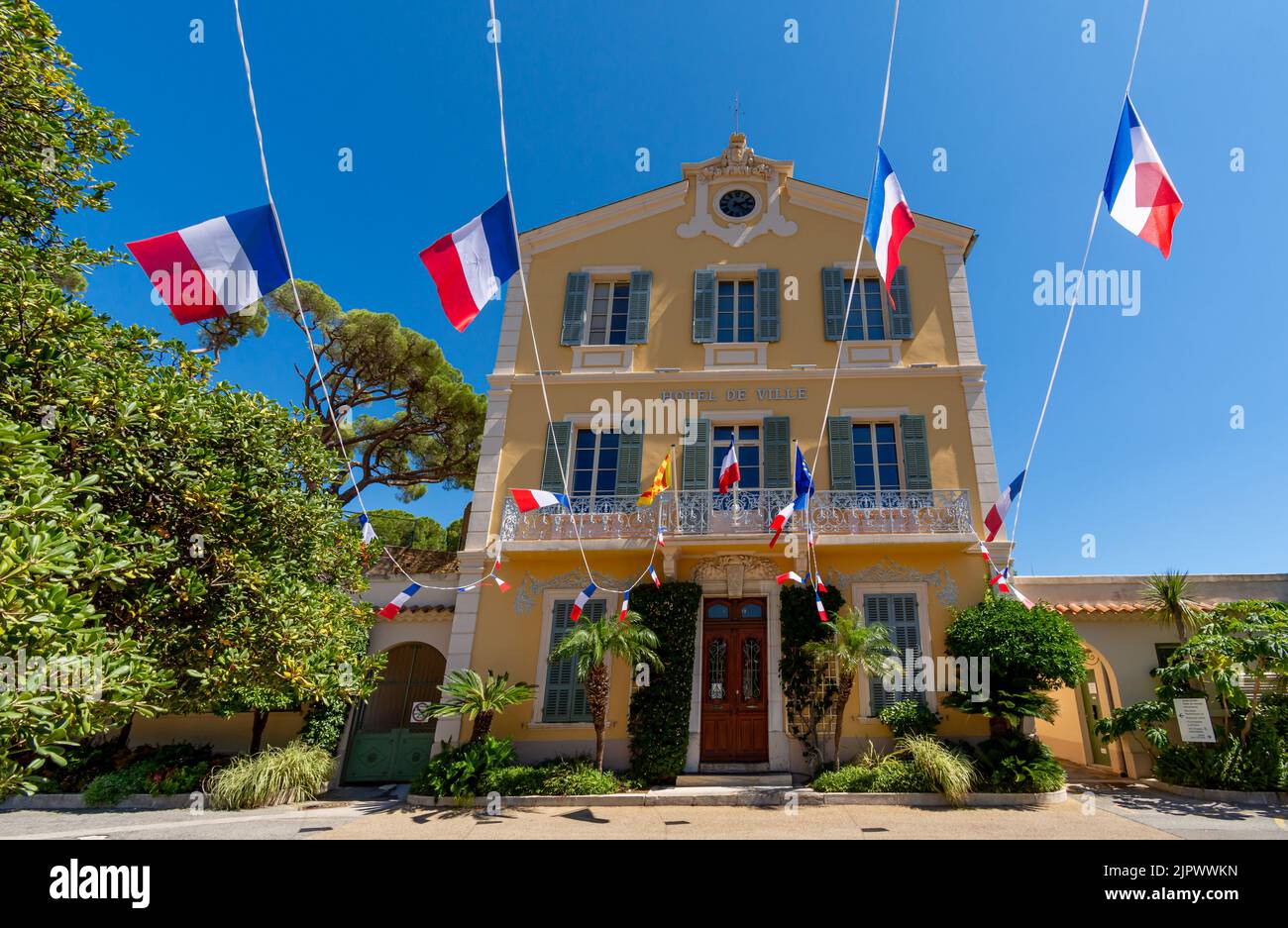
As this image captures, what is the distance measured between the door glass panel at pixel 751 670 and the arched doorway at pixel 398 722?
5.98m

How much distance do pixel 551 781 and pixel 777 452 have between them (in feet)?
24.4

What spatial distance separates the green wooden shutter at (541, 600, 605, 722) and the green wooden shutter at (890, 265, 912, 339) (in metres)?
8.81

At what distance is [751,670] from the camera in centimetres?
1143

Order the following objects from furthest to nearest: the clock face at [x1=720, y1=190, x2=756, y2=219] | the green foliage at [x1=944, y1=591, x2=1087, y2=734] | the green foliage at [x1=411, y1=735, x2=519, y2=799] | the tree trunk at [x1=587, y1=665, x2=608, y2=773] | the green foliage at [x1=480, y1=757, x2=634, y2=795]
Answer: the clock face at [x1=720, y1=190, x2=756, y2=219]
the tree trunk at [x1=587, y1=665, x2=608, y2=773]
the green foliage at [x1=411, y1=735, x2=519, y2=799]
the green foliage at [x1=480, y1=757, x2=634, y2=795]
the green foliage at [x1=944, y1=591, x2=1087, y2=734]

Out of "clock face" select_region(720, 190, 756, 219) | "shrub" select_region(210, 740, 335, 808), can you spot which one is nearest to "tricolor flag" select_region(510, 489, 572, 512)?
"shrub" select_region(210, 740, 335, 808)

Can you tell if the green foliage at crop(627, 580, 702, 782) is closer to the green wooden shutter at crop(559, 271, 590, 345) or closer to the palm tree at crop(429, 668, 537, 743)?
the palm tree at crop(429, 668, 537, 743)

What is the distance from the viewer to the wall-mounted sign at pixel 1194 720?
9.52 m

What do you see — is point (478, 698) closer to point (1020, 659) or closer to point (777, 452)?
point (777, 452)

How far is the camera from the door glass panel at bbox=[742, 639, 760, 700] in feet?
37.0

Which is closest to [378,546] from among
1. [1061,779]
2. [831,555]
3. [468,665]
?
[468,665]

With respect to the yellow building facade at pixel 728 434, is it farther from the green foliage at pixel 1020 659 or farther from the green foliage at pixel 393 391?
the green foliage at pixel 393 391

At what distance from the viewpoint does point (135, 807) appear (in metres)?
10.4
